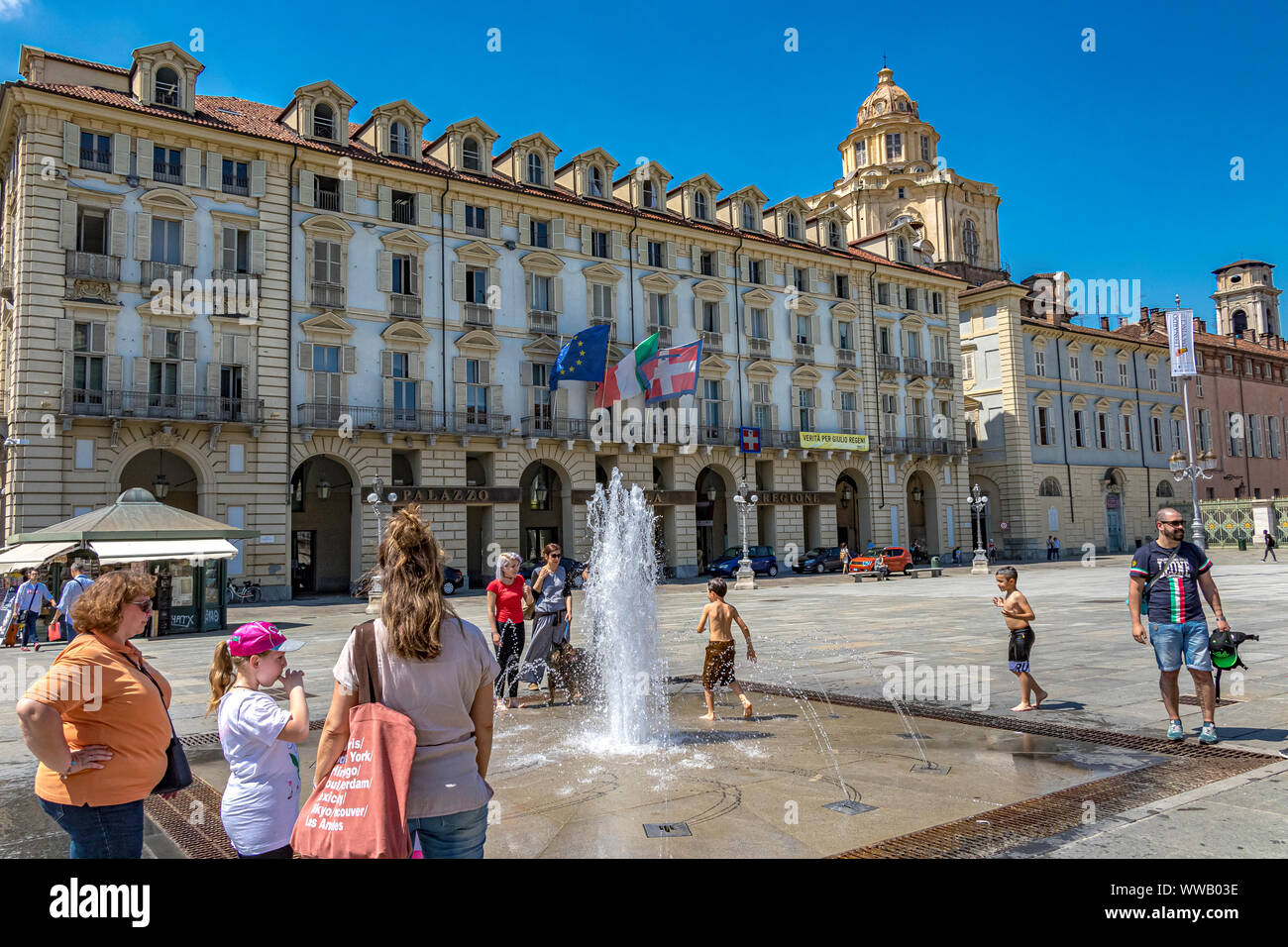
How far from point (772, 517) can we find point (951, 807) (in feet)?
126

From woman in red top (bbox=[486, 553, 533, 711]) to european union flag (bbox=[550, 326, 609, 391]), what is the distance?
26.4m

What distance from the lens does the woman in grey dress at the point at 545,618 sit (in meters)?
10.7

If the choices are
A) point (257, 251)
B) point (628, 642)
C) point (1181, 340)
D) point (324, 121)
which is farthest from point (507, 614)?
point (324, 121)

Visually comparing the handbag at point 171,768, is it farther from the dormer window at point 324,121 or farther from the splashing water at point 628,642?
the dormer window at point 324,121

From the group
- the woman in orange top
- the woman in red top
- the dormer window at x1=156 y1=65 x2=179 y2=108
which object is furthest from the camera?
the dormer window at x1=156 y1=65 x2=179 y2=108

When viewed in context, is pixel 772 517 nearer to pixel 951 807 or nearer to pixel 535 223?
pixel 535 223

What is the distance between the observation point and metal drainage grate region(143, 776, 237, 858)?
580 cm

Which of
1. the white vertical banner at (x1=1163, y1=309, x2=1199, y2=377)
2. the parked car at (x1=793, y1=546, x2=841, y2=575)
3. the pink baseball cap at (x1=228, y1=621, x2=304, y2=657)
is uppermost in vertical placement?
the white vertical banner at (x1=1163, y1=309, x2=1199, y2=377)

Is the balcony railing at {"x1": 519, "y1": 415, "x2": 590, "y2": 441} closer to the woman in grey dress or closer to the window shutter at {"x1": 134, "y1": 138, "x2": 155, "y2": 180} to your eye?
the window shutter at {"x1": 134, "y1": 138, "x2": 155, "y2": 180}

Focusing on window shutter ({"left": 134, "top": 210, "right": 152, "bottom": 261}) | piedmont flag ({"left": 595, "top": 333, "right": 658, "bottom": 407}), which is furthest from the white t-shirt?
piedmont flag ({"left": 595, "top": 333, "right": 658, "bottom": 407})

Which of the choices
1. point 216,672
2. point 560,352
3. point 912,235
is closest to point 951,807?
point 216,672

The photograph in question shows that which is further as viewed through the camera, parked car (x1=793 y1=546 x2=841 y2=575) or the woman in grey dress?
parked car (x1=793 y1=546 x2=841 y2=575)

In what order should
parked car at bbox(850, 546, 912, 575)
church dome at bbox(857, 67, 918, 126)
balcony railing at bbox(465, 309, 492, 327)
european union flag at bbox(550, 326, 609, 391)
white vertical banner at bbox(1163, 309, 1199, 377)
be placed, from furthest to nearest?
1. church dome at bbox(857, 67, 918, 126)
2. parked car at bbox(850, 546, 912, 575)
3. european union flag at bbox(550, 326, 609, 391)
4. balcony railing at bbox(465, 309, 492, 327)
5. white vertical banner at bbox(1163, 309, 1199, 377)
